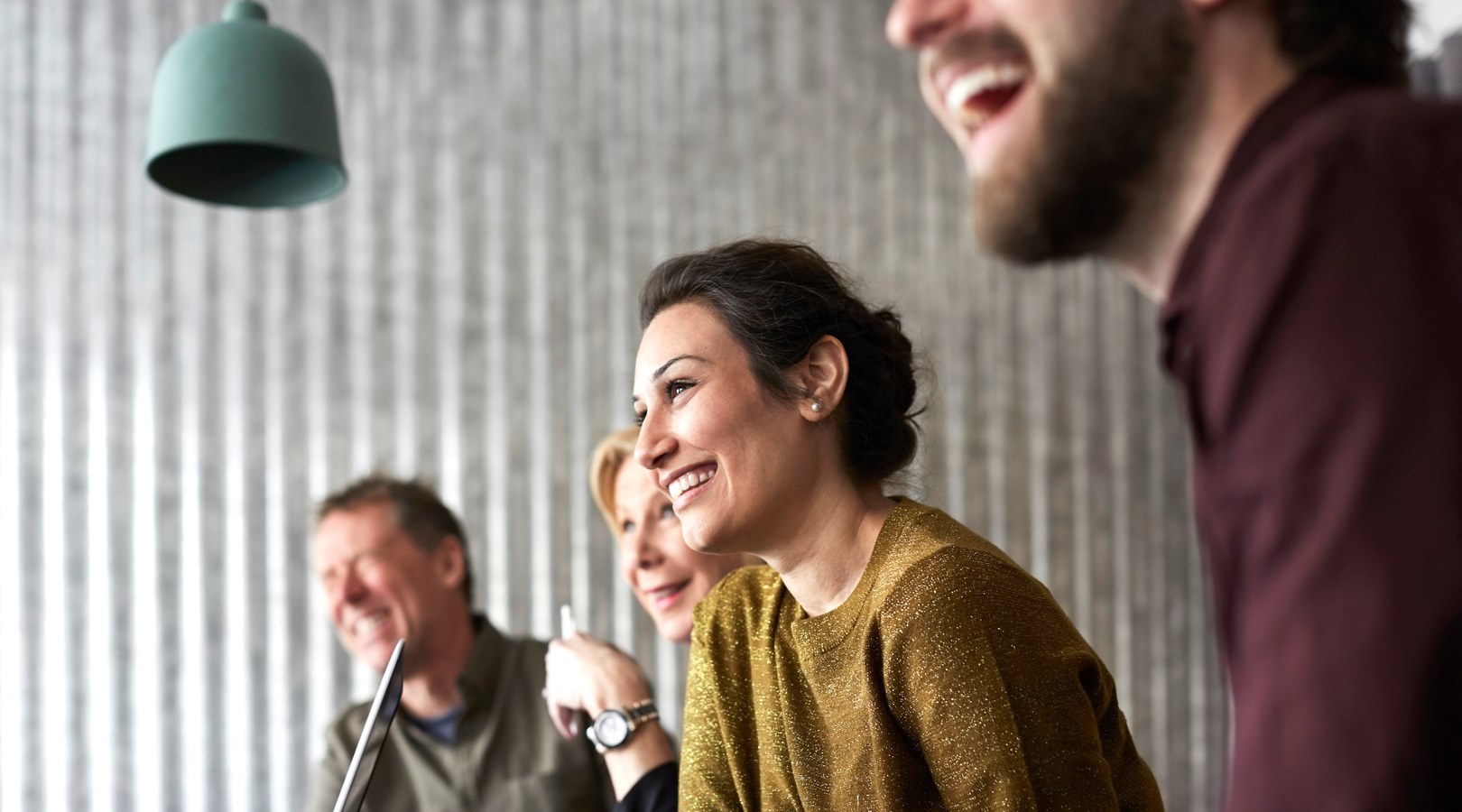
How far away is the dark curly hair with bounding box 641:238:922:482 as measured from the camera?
1.87 meters

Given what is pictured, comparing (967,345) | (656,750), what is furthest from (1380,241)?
(967,345)

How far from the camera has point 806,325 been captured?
Result: 191 cm

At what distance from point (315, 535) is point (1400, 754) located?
290 cm

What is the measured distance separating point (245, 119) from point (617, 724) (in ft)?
4.04

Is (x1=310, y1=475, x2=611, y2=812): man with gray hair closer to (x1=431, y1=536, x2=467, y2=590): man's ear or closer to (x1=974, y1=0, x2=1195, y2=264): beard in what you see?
(x1=431, y1=536, x2=467, y2=590): man's ear

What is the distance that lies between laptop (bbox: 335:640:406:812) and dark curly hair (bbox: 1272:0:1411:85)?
1064mm

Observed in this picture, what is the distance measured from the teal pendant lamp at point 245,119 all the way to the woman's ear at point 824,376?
1.10 metres

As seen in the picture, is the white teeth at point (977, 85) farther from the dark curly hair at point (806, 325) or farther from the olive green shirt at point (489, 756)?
the olive green shirt at point (489, 756)

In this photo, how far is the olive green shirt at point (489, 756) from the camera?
9.00 feet

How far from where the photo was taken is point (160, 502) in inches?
150

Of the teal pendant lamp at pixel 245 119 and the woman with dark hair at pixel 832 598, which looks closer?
the woman with dark hair at pixel 832 598

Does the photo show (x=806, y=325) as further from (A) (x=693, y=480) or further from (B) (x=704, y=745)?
(B) (x=704, y=745)

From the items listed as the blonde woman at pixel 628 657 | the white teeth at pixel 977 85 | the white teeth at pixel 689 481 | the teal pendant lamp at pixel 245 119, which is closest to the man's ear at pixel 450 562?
the blonde woman at pixel 628 657

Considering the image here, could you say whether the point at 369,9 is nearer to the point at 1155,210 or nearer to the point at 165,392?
the point at 165,392
